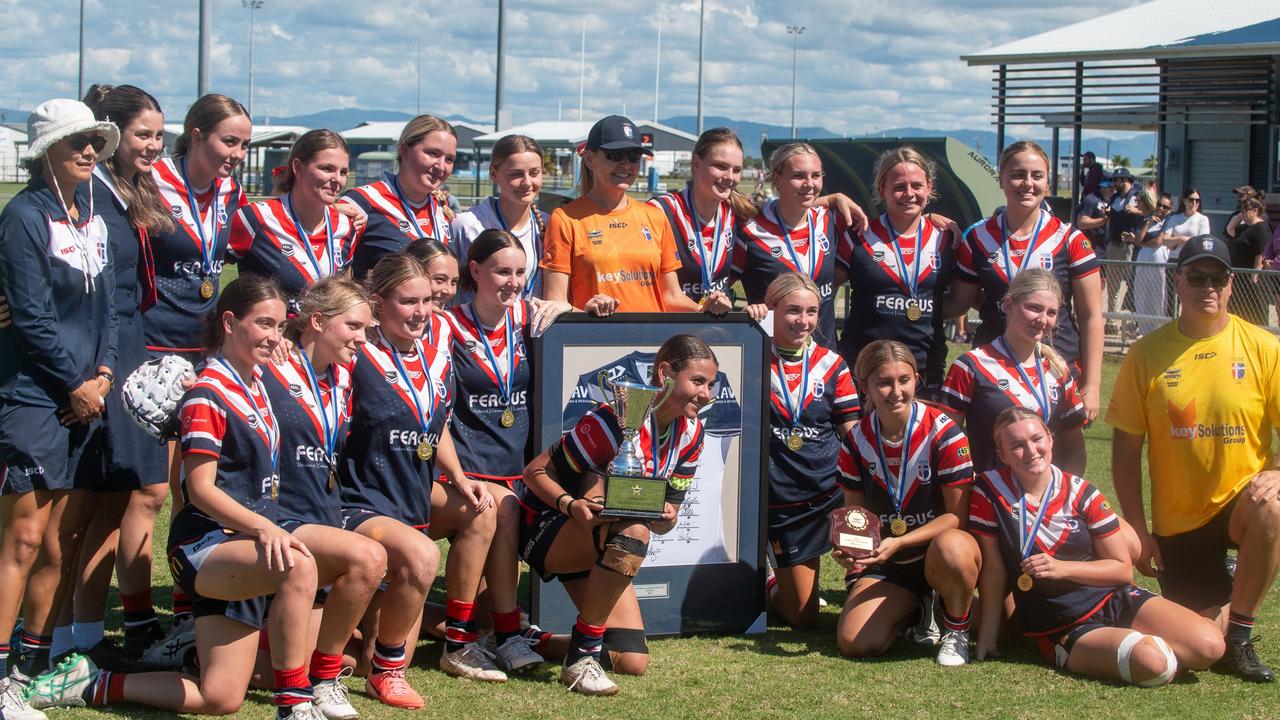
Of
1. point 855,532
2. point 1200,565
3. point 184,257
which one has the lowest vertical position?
point 1200,565

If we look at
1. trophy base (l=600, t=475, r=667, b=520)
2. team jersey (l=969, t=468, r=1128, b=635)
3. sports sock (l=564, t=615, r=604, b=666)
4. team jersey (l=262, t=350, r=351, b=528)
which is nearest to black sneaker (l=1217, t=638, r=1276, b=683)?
team jersey (l=969, t=468, r=1128, b=635)

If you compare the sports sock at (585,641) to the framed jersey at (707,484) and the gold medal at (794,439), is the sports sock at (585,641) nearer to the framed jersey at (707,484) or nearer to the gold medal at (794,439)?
the framed jersey at (707,484)

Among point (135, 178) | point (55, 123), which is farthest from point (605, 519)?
point (55, 123)

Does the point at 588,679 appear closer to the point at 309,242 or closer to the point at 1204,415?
the point at 309,242

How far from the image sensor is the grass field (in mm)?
4395

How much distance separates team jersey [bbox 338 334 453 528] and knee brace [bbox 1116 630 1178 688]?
2.59 metres

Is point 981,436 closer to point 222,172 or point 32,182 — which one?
point 222,172

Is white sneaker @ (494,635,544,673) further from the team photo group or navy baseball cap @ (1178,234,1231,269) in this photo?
navy baseball cap @ (1178,234,1231,269)

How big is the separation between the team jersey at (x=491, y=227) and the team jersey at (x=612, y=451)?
101 centimetres

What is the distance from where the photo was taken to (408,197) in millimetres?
5641

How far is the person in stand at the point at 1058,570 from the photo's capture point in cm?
481

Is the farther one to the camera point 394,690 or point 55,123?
point 394,690

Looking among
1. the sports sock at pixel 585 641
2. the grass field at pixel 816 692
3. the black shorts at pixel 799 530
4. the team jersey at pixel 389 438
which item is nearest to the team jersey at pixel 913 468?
the black shorts at pixel 799 530

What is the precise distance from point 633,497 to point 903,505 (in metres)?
1.24
